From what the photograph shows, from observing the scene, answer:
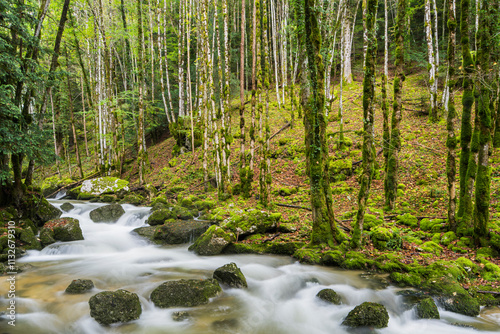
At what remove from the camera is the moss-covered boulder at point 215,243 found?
29.4 feet

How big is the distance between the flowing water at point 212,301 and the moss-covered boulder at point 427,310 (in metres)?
0.12

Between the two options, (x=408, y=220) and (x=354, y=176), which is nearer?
(x=408, y=220)

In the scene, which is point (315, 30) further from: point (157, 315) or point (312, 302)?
point (157, 315)

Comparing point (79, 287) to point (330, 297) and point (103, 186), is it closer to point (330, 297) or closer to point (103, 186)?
point (330, 297)

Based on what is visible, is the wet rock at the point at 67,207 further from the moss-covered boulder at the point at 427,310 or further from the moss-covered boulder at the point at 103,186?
the moss-covered boulder at the point at 427,310

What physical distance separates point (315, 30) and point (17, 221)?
1182 centimetres

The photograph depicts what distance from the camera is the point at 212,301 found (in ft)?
20.0

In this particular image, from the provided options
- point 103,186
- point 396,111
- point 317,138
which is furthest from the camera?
point 103,186

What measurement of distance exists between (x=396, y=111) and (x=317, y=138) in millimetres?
4100

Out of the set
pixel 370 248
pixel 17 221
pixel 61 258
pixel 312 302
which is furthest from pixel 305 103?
pixel 17 221

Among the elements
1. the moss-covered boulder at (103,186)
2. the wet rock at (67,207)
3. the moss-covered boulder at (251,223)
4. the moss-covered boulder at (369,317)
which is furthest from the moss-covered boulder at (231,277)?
the moss-covered boulder at (103,186)

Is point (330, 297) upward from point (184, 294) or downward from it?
downward

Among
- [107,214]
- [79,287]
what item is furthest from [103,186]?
[79,287]

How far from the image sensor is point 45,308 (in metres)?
5.80
